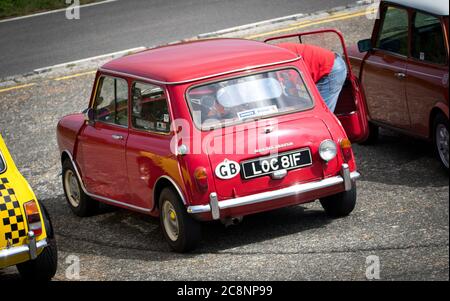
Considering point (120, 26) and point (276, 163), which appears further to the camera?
point (120, 26)

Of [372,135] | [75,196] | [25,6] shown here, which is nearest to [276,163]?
[75,196]

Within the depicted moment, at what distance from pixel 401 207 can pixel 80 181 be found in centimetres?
356

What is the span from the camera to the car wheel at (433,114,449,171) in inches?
441

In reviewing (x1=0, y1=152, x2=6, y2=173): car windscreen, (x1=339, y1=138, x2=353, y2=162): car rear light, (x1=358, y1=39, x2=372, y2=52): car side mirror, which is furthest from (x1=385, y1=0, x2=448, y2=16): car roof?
(x1=0, y1=152, x2=6, y2=173): car windscreen

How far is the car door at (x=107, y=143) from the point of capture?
10992 millimetres

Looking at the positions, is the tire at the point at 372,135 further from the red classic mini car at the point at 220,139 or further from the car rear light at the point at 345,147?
the car rear light at the point at 345,147

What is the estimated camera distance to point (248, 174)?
9.84 m

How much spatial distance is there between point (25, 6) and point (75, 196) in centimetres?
1136

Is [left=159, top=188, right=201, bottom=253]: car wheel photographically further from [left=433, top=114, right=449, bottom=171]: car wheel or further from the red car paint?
[left=433, top=114, right=449, bottom=171]: car wheel

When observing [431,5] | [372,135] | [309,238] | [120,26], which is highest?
[431,5]

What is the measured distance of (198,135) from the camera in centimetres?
997

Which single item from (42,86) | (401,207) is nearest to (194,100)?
(401,207)

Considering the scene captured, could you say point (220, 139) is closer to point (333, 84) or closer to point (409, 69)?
point (333, 84)

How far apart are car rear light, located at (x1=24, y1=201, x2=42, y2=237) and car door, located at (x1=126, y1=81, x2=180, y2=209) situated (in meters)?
1.24
